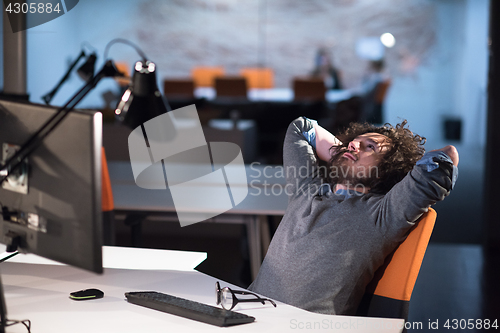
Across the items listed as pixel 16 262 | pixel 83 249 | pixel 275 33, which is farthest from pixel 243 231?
pixel 275 33

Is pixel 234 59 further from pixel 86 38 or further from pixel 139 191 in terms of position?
pixel 139 191

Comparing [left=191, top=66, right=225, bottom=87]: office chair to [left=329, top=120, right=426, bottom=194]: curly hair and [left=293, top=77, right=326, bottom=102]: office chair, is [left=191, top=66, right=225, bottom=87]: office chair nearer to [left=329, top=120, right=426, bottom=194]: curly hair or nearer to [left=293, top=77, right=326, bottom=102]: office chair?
[left=293, top=77, right=326, bottom=102]: office chair

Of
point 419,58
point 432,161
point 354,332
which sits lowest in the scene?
point 354,332

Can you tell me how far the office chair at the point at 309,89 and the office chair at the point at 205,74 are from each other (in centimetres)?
142

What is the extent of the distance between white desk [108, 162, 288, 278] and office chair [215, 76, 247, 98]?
4.39 meters

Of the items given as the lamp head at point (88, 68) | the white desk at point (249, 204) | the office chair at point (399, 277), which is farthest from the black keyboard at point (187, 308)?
the lamp head at point (88, 68)

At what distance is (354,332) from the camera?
108 cm

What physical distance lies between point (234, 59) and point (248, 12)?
700mm

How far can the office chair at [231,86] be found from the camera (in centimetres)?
708

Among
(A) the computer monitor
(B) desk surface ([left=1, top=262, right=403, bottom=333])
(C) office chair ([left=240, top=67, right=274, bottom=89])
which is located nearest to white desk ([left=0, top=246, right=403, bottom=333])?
(B) desk surface ([left=1, top=262, right=403, bottom=333])

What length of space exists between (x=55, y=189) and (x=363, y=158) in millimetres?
899

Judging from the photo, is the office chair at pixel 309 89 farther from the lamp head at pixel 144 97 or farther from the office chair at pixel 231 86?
the lamp head at pixel 144 97

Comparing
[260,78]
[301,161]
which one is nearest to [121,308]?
[301,161]

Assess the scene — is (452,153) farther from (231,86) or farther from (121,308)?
(231,86)
